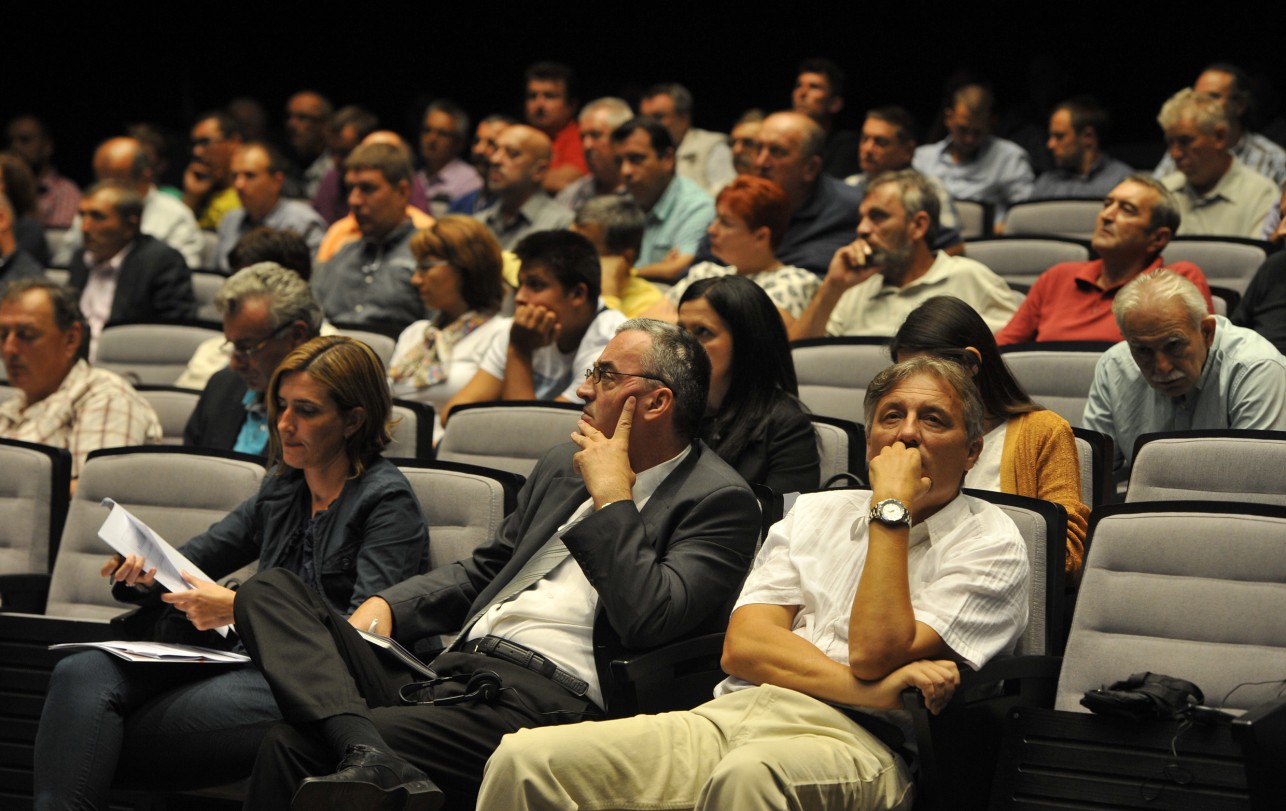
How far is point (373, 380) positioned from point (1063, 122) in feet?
15.1

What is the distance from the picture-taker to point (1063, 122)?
22.9ft

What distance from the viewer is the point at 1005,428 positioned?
3.18m

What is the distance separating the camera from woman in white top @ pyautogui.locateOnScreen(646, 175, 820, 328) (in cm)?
499

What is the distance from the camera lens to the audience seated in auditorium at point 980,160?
7348 millimetres

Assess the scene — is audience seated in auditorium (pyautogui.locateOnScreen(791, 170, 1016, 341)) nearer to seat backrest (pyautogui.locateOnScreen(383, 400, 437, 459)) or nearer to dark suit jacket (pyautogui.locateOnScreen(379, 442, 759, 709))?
seat backrest (pyautogui.locateOnScreen(383, 400, 437, 459))

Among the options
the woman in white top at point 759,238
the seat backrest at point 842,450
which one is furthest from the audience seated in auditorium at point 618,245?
the seat backrest at point 842,450

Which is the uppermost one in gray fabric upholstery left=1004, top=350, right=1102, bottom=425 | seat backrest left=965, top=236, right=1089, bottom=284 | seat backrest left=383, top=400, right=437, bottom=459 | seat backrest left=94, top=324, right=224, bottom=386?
seat backrest left=965, top=236, right=1089, bottom=284

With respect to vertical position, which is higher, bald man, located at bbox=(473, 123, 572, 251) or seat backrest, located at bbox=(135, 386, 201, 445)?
bald man, located at bbox=(473, 123, 572, 251)

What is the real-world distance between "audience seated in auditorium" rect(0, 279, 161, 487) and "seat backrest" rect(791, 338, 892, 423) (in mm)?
1821

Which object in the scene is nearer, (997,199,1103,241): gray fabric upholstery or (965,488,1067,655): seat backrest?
(965,488,1067,655): seat backrest

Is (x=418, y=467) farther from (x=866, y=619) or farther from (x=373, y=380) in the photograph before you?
(x=866, y=619)

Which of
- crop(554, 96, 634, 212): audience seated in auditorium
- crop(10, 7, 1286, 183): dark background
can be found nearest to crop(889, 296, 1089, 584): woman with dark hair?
crop(554, 96, 634, 212): audience seated in auditorium

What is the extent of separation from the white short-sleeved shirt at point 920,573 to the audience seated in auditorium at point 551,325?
166 cm

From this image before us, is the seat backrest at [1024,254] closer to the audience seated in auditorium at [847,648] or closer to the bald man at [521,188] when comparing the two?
the bald man at [521,188]
